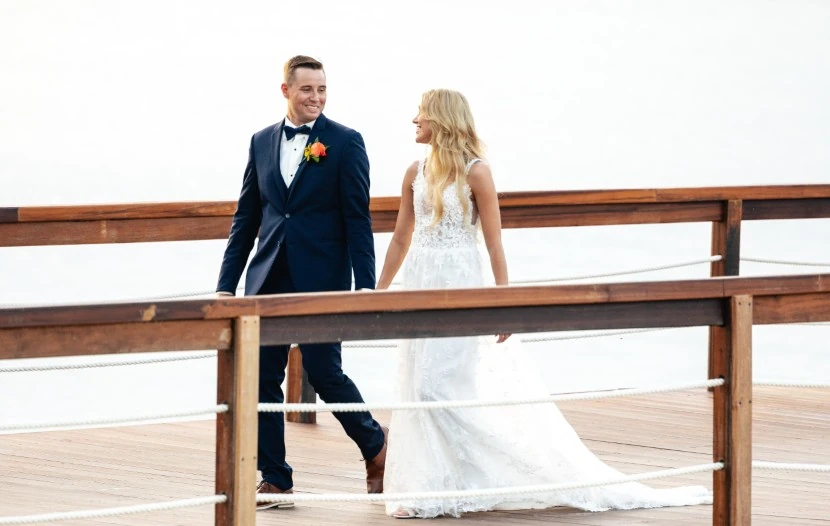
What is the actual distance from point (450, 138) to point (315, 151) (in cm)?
43

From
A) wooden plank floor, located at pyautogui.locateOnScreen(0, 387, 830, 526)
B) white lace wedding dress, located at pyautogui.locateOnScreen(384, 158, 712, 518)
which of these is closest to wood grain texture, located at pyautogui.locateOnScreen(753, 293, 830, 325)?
wooden plank floor, located at pyautogui.locateOnScreen(0, 387, 830, 526)

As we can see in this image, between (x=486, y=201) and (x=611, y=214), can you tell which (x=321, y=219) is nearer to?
(x=486, y=201)

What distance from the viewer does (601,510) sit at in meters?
4.48

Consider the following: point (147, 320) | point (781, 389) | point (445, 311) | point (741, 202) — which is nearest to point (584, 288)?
point (445, 311)

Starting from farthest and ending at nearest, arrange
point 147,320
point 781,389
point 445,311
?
point 781,389, point 445,311, point 147,320

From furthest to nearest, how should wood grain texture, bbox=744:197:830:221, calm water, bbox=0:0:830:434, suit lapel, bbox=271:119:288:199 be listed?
calm water, bbox=0:0:830:434 → wood grain texture, bbox=744:197:830:221 → suit lapel, bbox=271:119:288:199

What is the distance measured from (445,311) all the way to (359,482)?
5.01 ft

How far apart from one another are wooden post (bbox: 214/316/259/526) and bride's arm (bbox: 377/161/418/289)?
149 centimetres

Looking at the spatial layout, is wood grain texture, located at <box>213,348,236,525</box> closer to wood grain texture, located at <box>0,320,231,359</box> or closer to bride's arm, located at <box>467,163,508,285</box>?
A: wood grain texture, located at <box>0,320,231,359</box>

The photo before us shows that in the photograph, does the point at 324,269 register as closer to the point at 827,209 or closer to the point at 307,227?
the point at 307,227

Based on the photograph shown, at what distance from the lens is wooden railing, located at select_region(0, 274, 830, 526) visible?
3131 millimetres

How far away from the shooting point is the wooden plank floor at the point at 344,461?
4391mm

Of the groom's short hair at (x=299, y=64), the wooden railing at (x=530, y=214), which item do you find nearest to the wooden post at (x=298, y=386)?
the wooden railing at (x=530, y=214)

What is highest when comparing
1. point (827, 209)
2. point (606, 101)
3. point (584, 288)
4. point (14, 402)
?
point (606, 101)
